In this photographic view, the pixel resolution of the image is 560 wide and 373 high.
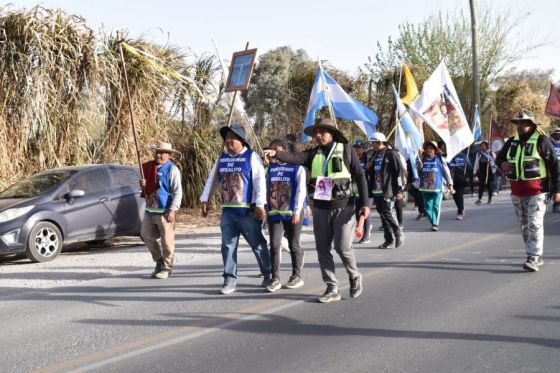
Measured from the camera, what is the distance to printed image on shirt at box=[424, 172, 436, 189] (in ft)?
43.1

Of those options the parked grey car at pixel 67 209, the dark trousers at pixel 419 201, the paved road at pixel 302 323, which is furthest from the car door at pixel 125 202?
the dark trousers at pixel 419 201

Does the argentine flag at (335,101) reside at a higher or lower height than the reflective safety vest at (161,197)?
higher

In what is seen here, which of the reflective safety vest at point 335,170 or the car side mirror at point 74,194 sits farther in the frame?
the car side mirror at point 74,194

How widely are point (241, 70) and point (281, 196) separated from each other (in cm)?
237

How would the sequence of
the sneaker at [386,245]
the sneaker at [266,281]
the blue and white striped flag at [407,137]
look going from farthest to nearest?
the blue and white striped flag at [407,137], the sneaker at [386,245], the sneaker at [266,281]

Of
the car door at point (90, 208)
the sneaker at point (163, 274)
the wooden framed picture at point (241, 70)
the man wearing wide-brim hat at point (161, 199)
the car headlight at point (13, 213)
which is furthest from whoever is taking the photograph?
the car door at point (90, 208)

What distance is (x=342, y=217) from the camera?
6.66 metres

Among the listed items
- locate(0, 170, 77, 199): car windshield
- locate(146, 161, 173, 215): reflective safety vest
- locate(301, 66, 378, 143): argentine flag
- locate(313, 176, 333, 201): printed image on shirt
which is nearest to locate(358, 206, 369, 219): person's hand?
locate(313, 176, 333, 201): printed image on shirt

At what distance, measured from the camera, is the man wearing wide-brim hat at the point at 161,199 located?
26.9ft

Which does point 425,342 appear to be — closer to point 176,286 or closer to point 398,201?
point 176,286

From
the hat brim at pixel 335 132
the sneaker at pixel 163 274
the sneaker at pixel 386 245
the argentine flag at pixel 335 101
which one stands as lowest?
the sneaker at pixel 163 274

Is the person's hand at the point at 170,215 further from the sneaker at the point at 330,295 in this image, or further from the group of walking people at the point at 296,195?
the sneaker at the point at 330,295

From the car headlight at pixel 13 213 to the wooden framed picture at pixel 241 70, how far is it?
12.2 ft

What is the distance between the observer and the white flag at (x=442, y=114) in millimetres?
13609
